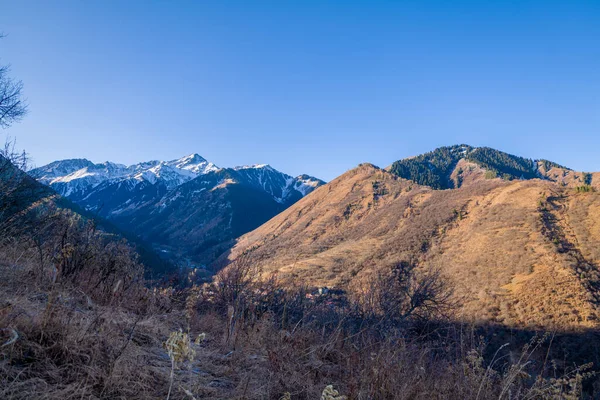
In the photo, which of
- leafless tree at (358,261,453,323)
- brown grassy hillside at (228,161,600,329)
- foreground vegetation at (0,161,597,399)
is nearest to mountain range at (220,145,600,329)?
brown grassy hillside at (228,161,600,329)

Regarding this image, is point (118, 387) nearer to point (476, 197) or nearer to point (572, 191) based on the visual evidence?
point (572, 191)

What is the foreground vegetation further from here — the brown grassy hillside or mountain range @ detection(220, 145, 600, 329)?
the brown grassy hillside

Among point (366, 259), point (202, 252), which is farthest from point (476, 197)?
point (202, 252)

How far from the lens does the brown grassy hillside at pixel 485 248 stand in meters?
22.9

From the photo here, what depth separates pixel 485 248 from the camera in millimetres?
33844

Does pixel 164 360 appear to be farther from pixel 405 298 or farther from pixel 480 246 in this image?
pixel 480 246

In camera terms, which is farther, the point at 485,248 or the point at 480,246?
the point at 480,246

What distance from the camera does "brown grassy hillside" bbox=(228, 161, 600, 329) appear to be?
75.0 feet

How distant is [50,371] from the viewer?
7.04 feet

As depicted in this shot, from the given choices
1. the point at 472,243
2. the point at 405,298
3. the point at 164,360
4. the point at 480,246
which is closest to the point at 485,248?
the point at 480,246

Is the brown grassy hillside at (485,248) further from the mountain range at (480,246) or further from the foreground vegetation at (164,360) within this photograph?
the foreground vegetation at (164,360)

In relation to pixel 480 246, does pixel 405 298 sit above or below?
below

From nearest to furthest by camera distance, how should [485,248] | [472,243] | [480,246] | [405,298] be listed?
1. [405,298]
2. [485,248]
3. [480,246]
4. [472,243]

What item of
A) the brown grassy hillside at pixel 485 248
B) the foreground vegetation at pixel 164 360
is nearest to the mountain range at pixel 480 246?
the brown grassy hillside at pixel 485 248
